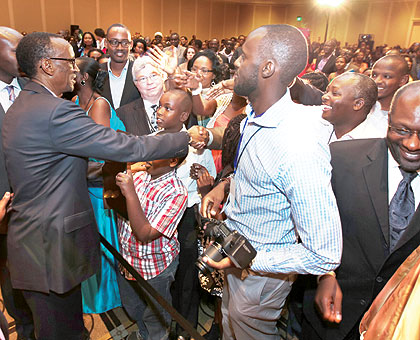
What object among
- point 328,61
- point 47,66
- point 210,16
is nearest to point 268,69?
point 47,66

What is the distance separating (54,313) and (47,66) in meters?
1.38

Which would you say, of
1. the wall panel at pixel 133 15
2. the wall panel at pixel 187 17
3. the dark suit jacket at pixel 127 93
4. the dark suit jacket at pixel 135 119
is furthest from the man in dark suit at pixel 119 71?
the wall panel at pixel 187 17

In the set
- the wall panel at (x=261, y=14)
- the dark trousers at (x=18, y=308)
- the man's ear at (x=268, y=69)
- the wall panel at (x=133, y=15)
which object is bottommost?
the dark trousers at (x=18, y=308)

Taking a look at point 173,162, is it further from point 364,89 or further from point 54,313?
point 364,89

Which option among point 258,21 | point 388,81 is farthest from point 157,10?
point 388,81

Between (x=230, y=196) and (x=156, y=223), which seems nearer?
Answer: (x=230, y=196)

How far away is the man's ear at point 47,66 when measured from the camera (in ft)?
5.49

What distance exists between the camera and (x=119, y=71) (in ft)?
11.8

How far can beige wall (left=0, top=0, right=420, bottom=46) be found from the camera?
43.3 ft

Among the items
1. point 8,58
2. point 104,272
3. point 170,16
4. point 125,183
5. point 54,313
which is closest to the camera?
point 125,183

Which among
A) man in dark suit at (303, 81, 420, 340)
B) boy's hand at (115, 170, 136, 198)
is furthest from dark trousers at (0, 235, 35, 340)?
man in dark suit at (303, 81, 420, 340)

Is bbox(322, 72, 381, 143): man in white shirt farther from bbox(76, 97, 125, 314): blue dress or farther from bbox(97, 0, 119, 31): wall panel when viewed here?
bbox(97, 0, 119, 31): wall panel

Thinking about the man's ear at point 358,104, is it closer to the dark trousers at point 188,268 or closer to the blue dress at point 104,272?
the dark trousers at point 188,268

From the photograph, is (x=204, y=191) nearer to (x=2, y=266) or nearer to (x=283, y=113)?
(x=283, y=113)
